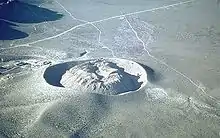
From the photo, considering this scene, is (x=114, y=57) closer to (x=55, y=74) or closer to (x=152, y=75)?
(x=152, y=75)

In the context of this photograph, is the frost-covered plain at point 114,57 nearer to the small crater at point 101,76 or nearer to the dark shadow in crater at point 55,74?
the dark shadow in crater at point 55,74

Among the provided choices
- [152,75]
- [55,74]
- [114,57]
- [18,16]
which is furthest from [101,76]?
[18,16]

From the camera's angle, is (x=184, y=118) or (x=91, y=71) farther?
(x=91, y=71)

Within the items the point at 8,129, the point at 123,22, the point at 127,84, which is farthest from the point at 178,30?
the point at 8,129

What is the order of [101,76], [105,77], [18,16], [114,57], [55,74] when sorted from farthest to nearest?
[18,16], [114,57], [55,74], [101,76], [105,77]

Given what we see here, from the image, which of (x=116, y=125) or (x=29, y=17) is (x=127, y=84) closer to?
(x=116, y=125)

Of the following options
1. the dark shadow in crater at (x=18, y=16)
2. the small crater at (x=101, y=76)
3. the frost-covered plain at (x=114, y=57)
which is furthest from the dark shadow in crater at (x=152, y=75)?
the dark shadow in crater at (x=18, y=16)

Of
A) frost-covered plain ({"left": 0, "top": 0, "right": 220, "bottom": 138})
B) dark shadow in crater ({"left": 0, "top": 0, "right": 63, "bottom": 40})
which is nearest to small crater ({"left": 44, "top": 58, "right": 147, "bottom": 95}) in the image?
frost-covered plain ({"left": 0, "top": 0, "right": 220, "bottom": 138})
